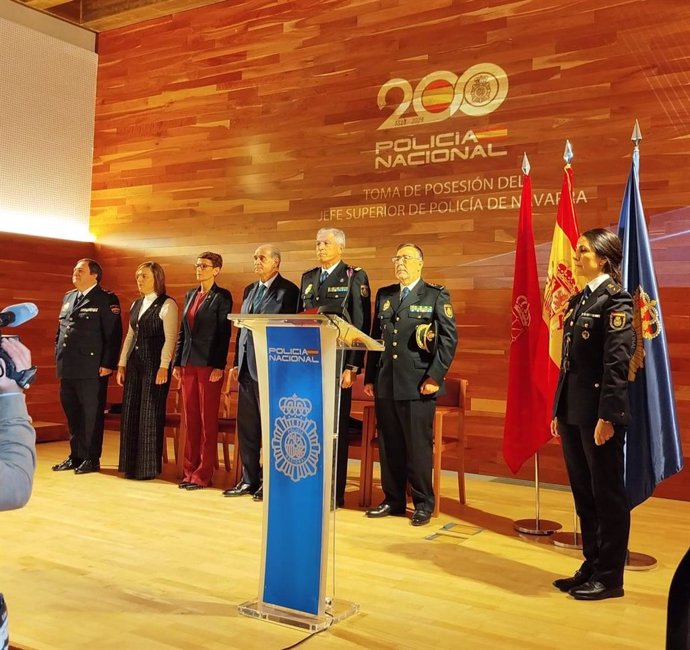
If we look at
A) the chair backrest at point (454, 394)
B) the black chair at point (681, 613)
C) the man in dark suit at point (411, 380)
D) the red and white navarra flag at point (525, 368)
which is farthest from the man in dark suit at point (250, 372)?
the black chair at point (681, 613)

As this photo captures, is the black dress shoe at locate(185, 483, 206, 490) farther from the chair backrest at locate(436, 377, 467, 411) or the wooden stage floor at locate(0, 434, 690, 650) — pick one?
the chair backrest at locate(436, 377, 467, 411)

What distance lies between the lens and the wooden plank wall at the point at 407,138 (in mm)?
4930

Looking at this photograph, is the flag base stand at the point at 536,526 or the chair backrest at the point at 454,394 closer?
the flag base stand at the point at 536,526

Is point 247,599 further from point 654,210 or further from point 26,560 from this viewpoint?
point 654,210

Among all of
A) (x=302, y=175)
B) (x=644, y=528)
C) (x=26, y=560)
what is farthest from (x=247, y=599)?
(x=302, y=175)

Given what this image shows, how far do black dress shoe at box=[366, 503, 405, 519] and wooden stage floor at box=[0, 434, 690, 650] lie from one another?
8 centimetres

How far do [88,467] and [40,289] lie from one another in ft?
8.26

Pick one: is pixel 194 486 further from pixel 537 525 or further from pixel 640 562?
pixel 640 562

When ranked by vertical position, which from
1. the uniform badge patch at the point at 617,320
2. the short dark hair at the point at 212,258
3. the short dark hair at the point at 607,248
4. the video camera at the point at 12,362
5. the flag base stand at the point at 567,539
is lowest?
the flag base stand at the point at 567,539

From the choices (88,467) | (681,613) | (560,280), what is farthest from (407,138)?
(681,613)

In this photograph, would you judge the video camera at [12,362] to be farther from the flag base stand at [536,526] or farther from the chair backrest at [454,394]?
the chair backrest at [454,394]

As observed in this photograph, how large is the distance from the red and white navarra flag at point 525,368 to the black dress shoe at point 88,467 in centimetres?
292

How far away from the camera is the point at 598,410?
283cm

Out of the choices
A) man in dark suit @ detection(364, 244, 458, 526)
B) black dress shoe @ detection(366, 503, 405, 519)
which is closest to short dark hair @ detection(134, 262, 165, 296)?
man in dark suit @ detection(364, 244, 458, 526)
